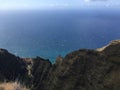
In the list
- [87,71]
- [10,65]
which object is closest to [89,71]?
[87,71]

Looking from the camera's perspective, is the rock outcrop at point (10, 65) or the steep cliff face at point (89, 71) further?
the rock outcrop at point (10, 65)

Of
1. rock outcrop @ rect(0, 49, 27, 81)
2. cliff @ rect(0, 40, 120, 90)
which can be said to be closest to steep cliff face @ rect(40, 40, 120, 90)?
cliff @ rect(0, 40, 120, 90)

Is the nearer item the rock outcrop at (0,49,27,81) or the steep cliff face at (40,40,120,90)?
the steep cliff face at (40,40,120,90)

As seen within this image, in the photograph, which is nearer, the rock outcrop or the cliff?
the cliff

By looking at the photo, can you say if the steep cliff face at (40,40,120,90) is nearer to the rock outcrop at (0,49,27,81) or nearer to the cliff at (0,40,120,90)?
the cliff at (0,40,120,90)

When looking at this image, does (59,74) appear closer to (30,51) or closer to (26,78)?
(26,78)

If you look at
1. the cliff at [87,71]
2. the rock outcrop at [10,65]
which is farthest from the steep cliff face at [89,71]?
the rock outcrop at [10,65]

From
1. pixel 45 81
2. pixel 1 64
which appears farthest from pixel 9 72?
pixel 45 81

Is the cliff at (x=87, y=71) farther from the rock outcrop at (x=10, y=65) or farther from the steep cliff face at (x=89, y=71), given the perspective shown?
the rock outcrop at (x=10, y=65)

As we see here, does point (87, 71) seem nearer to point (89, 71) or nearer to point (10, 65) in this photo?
point (89, 71)

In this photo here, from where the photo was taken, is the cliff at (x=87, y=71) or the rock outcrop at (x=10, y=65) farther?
the rock outcrop at (x=10, y=65)

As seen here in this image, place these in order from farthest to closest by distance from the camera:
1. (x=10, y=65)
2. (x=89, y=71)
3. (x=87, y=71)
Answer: (x=10, y=65)
(x=87, y=71)
(x=89, y=71)
